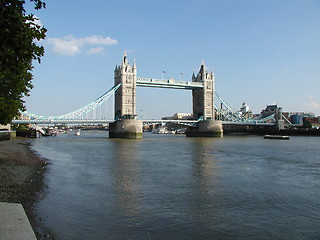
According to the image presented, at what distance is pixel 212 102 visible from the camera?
71375 mm

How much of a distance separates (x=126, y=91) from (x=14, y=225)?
175ft

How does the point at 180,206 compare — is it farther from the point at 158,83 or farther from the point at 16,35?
the point at 158,83

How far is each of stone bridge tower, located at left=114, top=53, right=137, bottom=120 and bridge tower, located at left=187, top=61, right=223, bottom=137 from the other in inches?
594

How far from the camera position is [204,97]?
6988 centimetres

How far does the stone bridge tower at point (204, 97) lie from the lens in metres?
69.9

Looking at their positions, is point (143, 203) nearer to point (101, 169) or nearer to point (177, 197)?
point (177, 197)

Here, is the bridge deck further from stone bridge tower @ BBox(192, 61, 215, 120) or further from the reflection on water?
the reflection on water

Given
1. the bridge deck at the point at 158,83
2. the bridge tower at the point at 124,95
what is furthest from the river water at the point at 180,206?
the bridge deck at the point at 158,83

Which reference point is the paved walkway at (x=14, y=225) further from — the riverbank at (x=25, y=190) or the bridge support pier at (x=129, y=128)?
the bridge support pier at (x=129, y=128)

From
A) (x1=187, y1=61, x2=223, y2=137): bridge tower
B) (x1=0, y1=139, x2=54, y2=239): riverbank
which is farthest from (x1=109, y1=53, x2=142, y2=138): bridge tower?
(x1=0, y1=139, x2=54, y2=239): riverbank

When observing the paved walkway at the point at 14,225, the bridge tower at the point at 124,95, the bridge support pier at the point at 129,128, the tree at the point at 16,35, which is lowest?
the paved walkway at the point at 14,225

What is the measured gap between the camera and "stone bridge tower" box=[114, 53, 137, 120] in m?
56.7

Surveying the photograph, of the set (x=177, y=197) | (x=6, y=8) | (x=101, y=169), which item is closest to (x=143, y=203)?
(x=177, y=197)

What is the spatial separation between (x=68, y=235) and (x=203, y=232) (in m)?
2.59
